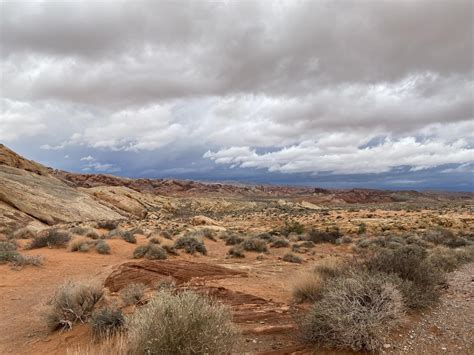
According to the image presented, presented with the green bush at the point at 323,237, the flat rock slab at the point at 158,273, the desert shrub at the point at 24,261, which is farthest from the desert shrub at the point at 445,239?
the desert shrub at the point at 24,261

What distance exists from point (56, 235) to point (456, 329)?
1968 centimetres

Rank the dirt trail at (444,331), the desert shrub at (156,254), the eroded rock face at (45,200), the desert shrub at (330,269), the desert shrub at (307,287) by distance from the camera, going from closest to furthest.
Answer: the dirt trail at (444,331), the desert shrub at (307,287), the desert shrub at (330,269), the desert shrub at (156,254), the eroded rock face at (45,200)

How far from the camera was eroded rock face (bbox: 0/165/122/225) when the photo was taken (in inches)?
1353

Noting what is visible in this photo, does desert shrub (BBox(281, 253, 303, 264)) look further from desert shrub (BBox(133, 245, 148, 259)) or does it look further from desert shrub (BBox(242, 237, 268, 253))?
desert shrub (BBox(133, 245, 148, 259))

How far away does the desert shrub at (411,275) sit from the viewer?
7.47m

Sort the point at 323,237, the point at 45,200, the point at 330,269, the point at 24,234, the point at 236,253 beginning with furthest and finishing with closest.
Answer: the point at 45,200, the point at 323,237, the point at 24,234, the point at 236,253, the point at 330,269

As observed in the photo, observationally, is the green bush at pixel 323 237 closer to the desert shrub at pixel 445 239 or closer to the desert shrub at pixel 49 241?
A: the desert shrub at pixel 445 239

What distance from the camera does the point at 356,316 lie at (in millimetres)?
5938

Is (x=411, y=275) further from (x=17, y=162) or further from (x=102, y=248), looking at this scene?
(x=17, y=162)

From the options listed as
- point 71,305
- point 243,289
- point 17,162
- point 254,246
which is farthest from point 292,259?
point 17,162

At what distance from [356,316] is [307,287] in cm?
318

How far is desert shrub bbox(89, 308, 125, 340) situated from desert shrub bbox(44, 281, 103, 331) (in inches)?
45.3

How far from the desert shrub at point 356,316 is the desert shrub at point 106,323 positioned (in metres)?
3.58

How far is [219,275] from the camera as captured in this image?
12.8 meters
